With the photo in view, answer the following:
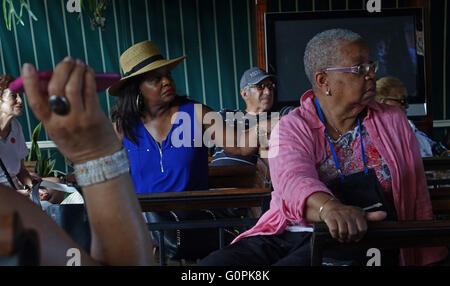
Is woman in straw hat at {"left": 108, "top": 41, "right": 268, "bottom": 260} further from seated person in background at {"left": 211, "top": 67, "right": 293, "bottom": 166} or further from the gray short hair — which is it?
seated person in background at {"left": 211, "top": 67, "right": 293, "bottom": 166}

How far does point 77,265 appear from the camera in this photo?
0.79 metres

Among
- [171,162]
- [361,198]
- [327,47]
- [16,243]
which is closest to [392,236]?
[361,198]

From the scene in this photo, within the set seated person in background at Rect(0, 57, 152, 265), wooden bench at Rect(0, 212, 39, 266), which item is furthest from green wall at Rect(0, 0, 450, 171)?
wooden bench at Rect(0, 212, 39, 266)

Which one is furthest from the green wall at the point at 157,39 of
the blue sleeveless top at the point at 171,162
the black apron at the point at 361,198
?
the black apron at the point at 361,198

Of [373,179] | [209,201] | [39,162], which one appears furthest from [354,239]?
[39,162]

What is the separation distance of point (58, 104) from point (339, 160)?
1.26 m

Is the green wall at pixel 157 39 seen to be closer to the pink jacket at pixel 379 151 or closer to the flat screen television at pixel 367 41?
the flat screen television at pixel 367 41

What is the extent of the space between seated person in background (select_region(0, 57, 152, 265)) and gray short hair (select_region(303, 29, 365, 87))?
119 centimetres

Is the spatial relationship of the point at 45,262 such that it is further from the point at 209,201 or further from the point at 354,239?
the point at 209,201

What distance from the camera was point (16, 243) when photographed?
20.7 inches

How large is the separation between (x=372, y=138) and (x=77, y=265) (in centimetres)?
126

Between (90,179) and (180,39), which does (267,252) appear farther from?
(180,39)

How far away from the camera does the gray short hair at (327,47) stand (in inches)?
68.1

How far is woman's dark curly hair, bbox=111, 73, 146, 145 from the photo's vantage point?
8.46 ft
